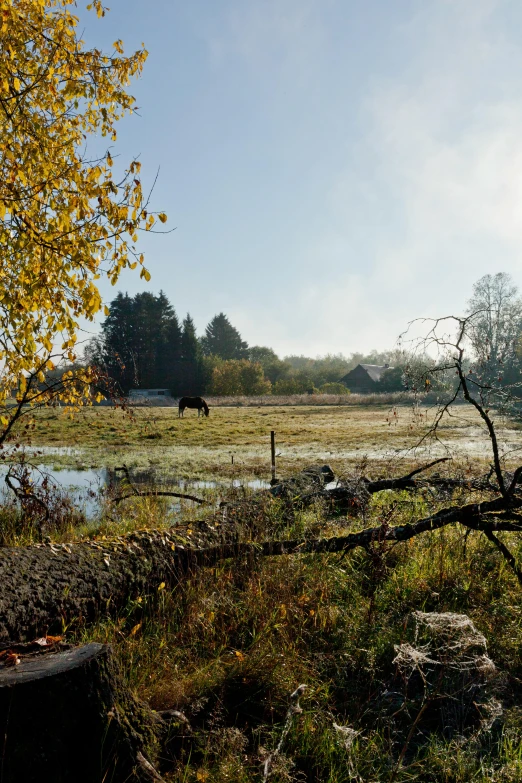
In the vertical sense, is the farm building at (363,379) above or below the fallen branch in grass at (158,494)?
above

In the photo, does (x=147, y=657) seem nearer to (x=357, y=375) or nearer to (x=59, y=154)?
(x=59, y=154)

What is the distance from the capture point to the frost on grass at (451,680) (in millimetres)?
3176

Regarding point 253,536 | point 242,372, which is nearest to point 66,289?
point 253,536

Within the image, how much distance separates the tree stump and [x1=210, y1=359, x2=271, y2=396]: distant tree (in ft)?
190

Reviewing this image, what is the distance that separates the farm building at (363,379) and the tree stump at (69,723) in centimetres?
6513

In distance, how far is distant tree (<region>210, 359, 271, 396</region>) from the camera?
60688mm

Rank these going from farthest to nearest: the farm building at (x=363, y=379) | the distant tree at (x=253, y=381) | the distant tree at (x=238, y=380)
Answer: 1. the farm building at (x=363, y=379)
2. the distant tree at (x=253, y=381)
3. the distant tree at (x=238, y=380)

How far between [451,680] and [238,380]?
57782 mm

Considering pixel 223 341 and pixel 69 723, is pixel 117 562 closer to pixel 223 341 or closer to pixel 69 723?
pixel 69 723

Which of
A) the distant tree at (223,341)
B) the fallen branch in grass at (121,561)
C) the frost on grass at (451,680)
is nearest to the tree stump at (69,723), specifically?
the fallen branch in grass at (121,561)

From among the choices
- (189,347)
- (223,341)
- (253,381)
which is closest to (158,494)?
(253,381)

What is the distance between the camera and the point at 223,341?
3541 inches

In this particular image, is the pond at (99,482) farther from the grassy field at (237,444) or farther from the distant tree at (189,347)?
the distant tree at (189,347)

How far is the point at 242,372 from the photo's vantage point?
62.4 m
